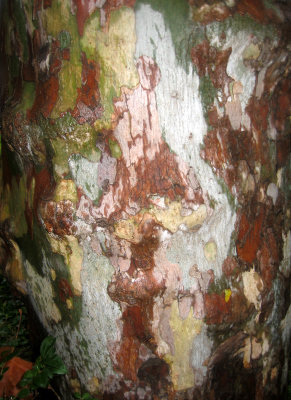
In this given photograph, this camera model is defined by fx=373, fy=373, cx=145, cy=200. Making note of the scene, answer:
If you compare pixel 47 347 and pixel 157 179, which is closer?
pixel 157 179

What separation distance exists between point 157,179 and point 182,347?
572 mm

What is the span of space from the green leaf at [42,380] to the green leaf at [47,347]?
0.06 m

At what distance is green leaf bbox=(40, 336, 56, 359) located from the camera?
1414 millimetres

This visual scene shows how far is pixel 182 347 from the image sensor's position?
1.24 metres

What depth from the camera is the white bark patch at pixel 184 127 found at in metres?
1.06

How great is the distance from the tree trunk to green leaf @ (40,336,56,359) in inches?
2.9

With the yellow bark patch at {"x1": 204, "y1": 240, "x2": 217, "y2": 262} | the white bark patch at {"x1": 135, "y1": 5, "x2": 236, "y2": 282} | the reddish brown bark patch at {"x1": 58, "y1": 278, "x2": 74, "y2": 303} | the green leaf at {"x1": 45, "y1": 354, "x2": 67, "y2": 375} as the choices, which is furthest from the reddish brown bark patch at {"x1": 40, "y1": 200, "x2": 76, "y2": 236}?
the green leaf at {"x1": 45, "y1": 354, "x2": 67, "y2": 375}

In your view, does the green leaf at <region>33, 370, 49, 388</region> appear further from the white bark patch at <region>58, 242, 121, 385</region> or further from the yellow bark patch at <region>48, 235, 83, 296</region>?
the yellow bark patch at <region>48, 235, 83, 296</region>

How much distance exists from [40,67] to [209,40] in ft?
1.78

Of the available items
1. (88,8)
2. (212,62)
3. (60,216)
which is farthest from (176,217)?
(88,8)

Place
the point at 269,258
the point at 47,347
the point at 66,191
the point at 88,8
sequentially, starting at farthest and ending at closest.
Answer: the point at 47,347 < the point at 269,258 < the point at 66,191 < the point at 88,8

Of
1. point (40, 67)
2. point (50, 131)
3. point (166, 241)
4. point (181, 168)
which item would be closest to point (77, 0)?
point (40, 67)

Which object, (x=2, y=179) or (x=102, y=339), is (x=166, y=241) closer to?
(x=102, y=339)

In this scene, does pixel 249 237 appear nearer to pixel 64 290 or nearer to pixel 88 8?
pixel 64 290
